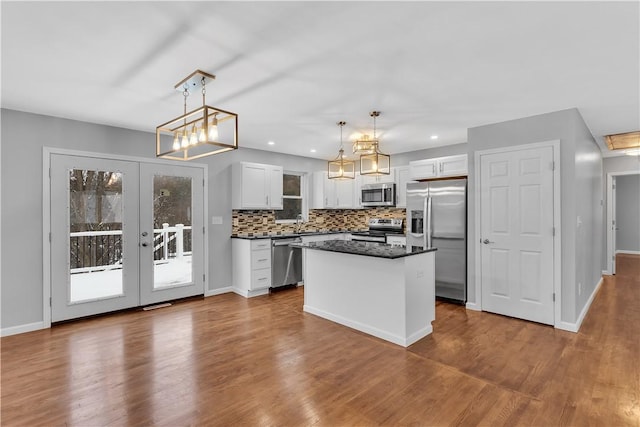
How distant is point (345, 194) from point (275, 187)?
159 centimetres

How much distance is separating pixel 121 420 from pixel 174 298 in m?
2.86

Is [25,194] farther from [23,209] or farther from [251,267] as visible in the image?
[251,267]

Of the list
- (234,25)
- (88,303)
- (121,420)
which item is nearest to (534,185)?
(234,25)

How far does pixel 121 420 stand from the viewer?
81.1 inches

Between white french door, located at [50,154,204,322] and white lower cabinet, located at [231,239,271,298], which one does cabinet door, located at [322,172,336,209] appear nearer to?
white lower cabinet, located at [231,239,271,298]

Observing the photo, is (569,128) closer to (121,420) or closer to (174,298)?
(121,420)

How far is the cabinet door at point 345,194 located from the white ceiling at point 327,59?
2.72 meters

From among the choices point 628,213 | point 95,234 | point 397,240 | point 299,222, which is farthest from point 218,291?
point 628,213

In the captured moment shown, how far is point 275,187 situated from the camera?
5.74 metres

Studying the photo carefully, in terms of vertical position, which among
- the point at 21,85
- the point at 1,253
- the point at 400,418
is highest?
the point at 21,85

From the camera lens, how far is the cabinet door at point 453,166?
4762 millimetres

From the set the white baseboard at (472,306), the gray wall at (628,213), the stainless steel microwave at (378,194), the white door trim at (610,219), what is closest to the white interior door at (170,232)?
the stainless steel microwave at (378,194)

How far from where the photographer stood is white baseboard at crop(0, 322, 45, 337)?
3508 mm

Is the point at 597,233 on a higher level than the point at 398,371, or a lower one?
higher
